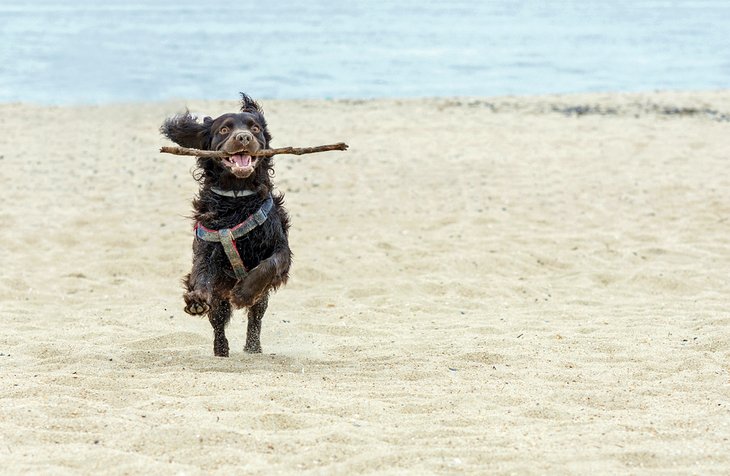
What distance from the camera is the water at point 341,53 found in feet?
75.7

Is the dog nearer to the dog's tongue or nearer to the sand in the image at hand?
the dog's tongue

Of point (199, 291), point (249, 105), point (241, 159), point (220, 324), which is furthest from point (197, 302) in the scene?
point (249, 105)

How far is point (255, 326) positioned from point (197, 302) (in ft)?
1.95

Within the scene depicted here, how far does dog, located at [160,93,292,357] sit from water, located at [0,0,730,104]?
13795 millimetres

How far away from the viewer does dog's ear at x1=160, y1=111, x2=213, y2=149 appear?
6070 mm

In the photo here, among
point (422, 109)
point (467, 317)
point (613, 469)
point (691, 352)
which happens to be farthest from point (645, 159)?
point (613, 469)

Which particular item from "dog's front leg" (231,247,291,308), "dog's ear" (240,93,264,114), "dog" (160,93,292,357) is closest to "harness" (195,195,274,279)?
"dog" (160,93,292,357)

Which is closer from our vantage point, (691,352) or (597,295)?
(691,352)

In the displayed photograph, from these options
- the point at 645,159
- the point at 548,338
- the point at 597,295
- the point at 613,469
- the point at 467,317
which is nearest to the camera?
the point at 613,469

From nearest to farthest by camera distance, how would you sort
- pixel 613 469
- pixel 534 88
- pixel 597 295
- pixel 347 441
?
1. pixel 613 469
2. pixel 347 441
3. pixel 597 295
4. pixel 534 88

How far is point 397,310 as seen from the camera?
726 cm

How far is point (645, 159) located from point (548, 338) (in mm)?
7352

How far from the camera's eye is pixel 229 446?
4.04 m

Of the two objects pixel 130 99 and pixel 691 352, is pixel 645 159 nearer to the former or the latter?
pixel 691 352
